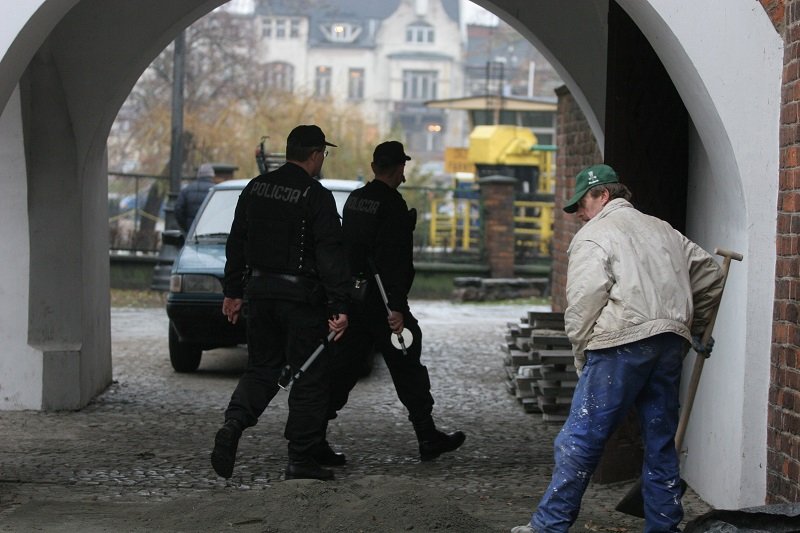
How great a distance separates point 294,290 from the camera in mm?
7211

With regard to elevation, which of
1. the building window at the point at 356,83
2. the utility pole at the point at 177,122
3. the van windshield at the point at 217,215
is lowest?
the van windshield at the point at 217,215

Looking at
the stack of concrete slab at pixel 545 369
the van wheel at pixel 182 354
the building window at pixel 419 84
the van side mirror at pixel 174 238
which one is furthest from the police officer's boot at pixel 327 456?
the building window at pixel 419 84

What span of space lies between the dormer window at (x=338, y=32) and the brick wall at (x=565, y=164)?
69.1 m

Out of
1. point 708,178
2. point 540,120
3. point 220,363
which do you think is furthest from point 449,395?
point 540,120

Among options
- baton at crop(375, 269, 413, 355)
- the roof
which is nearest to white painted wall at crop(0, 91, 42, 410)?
baton at crop(375, 269, 413, 355)

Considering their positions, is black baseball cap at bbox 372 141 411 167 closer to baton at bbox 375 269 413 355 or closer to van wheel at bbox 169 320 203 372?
baton at bbox 375 269 413 355

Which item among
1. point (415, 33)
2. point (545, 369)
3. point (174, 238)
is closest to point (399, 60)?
point (415, 33)

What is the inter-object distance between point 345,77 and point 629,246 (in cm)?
7684

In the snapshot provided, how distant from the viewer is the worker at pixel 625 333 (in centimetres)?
554

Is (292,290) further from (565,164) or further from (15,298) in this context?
(565,164)

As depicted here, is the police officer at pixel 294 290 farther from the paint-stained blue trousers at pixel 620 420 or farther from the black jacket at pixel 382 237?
the paint-stained blue trousers at pixel 620 420

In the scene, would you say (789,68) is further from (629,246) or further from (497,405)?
(497,405)

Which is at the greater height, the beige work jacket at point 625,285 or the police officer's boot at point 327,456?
the beige work jacket at point 625,285

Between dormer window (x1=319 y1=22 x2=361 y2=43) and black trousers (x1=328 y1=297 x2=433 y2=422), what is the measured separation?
74826 mm
